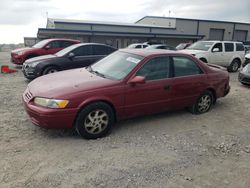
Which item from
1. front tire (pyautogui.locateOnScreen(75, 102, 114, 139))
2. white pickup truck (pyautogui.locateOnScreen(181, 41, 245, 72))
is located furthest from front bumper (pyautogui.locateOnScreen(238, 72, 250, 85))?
front tire (pyautogui.locateOnScreen(75, 102, 114, 139))

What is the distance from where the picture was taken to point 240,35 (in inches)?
1570

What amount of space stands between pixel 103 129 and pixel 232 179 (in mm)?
2158

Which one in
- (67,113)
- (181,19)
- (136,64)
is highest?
(181,19)

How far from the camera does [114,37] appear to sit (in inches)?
1182

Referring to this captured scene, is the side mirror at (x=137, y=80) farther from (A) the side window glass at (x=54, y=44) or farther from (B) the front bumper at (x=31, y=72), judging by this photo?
(A) the side window glass at (x=54, y=44)

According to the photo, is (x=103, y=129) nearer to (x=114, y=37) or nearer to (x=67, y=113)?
(x=67, y=113)

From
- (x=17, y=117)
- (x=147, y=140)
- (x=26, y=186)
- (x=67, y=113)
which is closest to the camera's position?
(x=26, y=186)

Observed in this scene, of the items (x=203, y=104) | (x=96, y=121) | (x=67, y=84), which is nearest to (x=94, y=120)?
(x=96, y=121)

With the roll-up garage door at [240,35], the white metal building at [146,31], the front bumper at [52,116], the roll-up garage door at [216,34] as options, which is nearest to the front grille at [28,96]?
the front bumper at [52,116]

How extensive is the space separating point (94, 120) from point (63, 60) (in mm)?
4963

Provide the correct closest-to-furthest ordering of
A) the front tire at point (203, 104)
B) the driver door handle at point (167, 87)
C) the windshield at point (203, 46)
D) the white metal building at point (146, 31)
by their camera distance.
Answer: the driver door handle at point (167, 87) < the front tire at point (203, 104) < the windshield at point (203, 46) < the white metal building at point (146, 31)

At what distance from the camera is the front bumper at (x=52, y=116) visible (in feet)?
11.9

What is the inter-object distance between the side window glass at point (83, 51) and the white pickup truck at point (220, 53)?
5.30 meters

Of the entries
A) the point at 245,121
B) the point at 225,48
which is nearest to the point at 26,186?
the point at 245,121
